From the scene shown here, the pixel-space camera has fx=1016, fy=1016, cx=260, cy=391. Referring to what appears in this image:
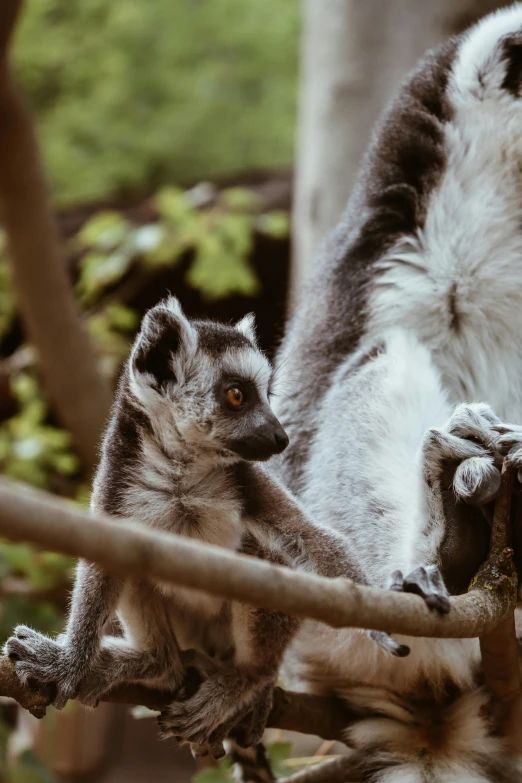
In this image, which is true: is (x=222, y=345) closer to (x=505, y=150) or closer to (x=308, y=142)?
(x=505, y=150)

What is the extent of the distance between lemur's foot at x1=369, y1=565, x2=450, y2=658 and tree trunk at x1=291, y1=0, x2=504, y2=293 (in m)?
2.01

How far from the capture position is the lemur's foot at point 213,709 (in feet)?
5.84

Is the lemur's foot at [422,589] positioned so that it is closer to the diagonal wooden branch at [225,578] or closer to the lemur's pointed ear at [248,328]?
the diagonal wooden branch at [225,578]

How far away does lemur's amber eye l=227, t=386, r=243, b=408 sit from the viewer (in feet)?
6.10

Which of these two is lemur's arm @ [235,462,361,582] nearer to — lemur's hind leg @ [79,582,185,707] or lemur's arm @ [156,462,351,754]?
lemur's arm @ [156,462,351,754]

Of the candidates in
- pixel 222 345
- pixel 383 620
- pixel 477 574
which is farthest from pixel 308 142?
pixel 383 620

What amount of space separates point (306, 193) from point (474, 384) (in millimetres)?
1492

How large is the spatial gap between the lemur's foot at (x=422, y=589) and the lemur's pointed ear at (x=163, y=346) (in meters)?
0.56

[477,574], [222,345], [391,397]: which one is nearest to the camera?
[477,574]

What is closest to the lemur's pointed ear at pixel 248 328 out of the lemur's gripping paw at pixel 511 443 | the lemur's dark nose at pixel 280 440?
the lemur's dark nose at pixel 280 440

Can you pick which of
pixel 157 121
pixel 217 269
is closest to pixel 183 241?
pixel 217 269

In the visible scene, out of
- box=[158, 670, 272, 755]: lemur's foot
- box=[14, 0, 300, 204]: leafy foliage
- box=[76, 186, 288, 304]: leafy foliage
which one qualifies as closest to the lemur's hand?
box=[158, 670, 272, 755]: lemur's foot

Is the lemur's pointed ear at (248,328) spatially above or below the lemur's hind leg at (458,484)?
above

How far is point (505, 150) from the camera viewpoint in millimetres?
2389
